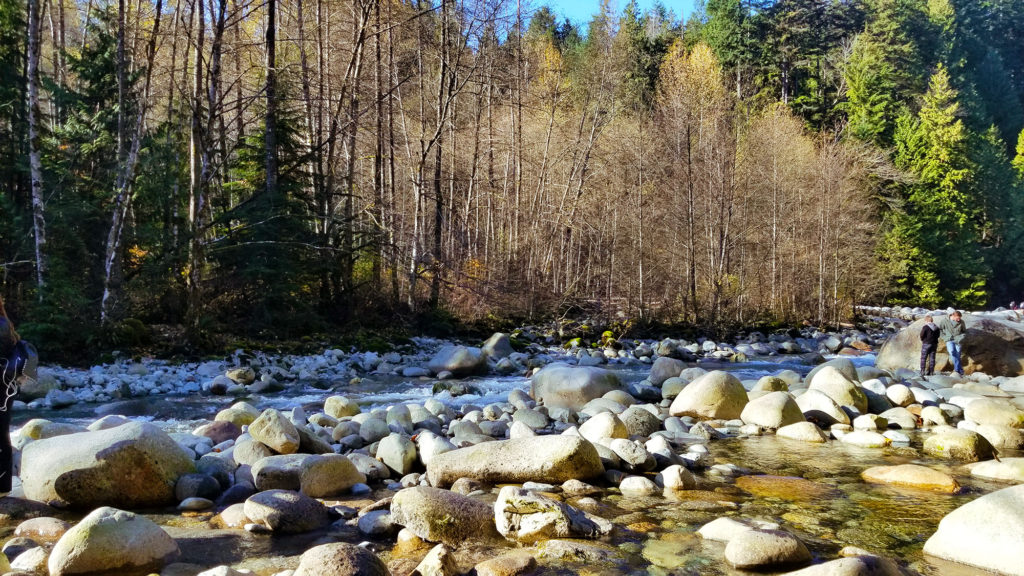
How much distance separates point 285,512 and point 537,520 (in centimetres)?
171

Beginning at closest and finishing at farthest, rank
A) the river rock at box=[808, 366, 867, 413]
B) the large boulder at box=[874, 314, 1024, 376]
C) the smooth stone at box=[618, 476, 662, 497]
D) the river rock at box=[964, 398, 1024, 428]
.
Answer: the smooth stone at box=[618, 476, 662, 497] → the river rock at box=[964, 398, 1024, 428] → the river rock at box=[808, 366, 867, 413] → the large boulder at box=[874, 314, 1024, 376]

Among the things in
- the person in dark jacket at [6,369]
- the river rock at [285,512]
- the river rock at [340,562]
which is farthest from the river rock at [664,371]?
the person in dark jacket at [6,369]

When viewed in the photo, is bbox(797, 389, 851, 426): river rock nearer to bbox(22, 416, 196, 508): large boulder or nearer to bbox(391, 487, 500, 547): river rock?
bbox(391, 487, 500, 547): river rock

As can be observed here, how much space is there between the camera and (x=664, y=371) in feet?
40.3

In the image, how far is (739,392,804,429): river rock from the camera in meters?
8.61

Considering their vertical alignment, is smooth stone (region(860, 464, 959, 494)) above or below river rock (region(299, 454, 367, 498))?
below

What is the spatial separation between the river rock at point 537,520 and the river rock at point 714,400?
486 centimetres

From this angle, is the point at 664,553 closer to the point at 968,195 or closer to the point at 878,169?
the point at 878,169

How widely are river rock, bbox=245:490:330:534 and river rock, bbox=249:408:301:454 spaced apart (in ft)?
4.94

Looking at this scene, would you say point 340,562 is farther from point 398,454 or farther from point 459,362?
point 459,362

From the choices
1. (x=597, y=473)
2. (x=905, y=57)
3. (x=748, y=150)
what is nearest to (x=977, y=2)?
(x=905, y=57)

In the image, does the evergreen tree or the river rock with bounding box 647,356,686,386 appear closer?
the river rock with bounding box 647,356,686,386

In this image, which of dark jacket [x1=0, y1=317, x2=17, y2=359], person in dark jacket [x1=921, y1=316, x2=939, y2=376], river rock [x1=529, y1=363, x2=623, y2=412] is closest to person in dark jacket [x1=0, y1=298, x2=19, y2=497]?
dark jacket [x1=0, y1=317, x2=17, y2=359]

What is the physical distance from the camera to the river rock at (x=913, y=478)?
19.7 ft
